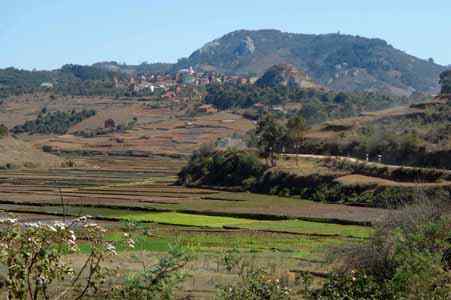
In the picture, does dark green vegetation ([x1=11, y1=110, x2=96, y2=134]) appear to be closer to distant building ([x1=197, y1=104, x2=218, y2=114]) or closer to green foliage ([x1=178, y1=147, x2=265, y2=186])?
distant building ([x1=197, y1=104, x2=218, y2=114])

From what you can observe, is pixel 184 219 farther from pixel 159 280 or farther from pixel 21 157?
pixel 21 157

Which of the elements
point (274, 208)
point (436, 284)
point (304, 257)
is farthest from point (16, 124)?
point (436, 284)

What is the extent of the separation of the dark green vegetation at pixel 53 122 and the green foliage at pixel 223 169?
88.3 m

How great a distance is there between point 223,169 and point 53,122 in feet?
326

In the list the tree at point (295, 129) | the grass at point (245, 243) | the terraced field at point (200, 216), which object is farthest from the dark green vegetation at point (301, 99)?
the grass at point (245, 243)

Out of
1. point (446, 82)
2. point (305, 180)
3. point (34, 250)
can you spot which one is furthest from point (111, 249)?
point (446, 82)

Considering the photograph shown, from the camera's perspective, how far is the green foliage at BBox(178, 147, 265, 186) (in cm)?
7800

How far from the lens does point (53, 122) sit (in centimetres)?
17225

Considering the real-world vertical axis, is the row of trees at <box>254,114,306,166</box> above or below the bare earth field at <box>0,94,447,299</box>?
above

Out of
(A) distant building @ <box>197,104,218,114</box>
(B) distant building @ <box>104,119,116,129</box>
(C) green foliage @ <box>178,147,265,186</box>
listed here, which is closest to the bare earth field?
(C) green foliage @ <box>178,147,265,186</box>

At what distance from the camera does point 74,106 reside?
194 meters

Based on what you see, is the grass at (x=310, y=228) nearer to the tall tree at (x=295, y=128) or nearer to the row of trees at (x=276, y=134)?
the row of trees at (x=276, y=134)

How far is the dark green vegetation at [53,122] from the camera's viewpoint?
546 feet

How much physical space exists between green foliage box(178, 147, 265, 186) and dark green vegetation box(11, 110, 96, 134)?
8827 cm
